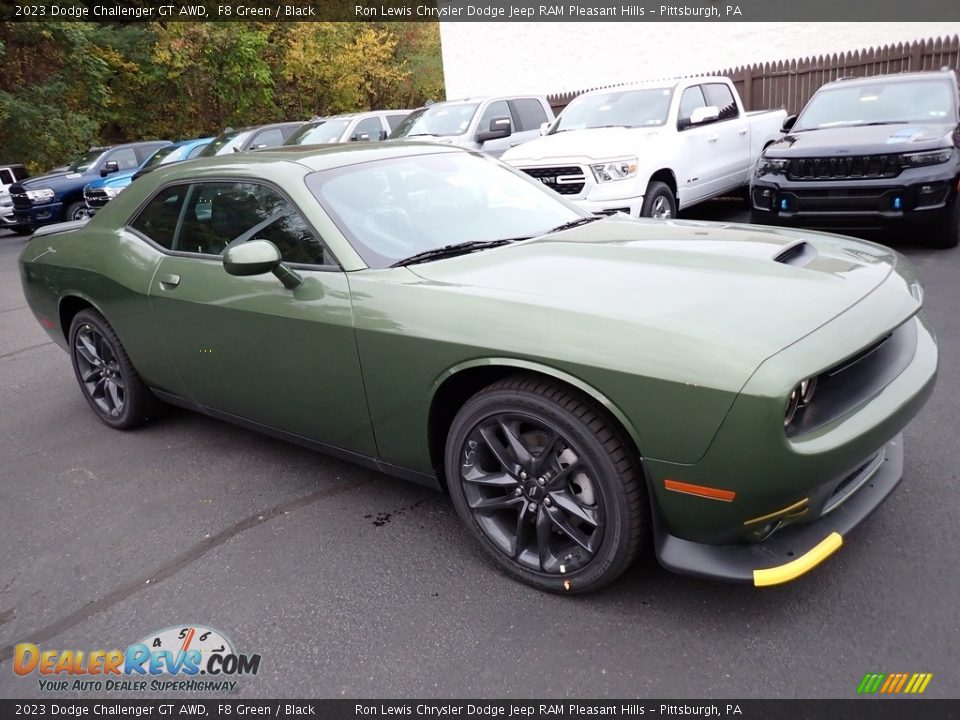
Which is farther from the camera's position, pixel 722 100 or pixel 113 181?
pixel 113 181

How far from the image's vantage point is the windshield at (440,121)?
437 inches

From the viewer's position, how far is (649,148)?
7.62 metres

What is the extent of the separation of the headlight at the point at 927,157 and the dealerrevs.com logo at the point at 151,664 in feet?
21.6

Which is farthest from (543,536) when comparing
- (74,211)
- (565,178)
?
(74,211)

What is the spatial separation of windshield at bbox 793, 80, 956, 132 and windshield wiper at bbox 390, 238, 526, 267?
5.91 m

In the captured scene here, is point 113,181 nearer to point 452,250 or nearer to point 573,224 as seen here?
point 573,224

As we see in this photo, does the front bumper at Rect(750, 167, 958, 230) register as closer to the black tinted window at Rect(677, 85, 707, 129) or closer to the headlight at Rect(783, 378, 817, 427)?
the black tinted window at Rect(677, 85, 707, 129)

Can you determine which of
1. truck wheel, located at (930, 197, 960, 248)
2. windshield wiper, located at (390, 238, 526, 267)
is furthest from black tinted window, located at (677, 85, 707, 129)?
windshield wiper, located at (390, 238, 526, 267)

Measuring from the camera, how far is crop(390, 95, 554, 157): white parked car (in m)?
10.8

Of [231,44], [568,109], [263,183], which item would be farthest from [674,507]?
[231,44]

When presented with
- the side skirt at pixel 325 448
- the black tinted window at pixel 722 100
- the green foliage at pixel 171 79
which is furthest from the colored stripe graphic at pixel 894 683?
the green foliage at pixel 171 79

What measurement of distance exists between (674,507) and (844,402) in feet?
2.11

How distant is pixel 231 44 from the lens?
2488 centimetres

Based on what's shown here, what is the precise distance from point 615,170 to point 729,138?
2.41m
